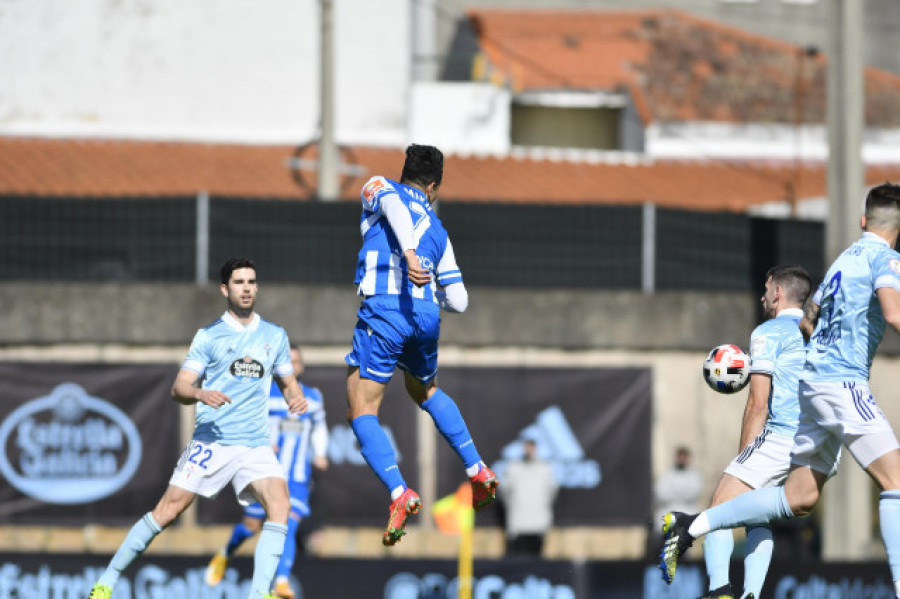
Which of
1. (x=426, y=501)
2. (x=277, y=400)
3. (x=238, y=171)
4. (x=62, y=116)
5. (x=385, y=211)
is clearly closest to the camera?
(x=385, y=211)

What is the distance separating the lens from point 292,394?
1045 cm

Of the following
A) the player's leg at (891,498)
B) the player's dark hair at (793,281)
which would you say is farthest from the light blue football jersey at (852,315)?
the player's dark hair at (793,281)

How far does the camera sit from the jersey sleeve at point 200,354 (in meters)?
10.3

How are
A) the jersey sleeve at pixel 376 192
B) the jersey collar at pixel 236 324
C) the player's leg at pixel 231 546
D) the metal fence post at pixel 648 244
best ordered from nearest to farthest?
the jersey sleeve at pixel 376 192, the jersey collar at pixel 236 324, the player's leg at pixel 231 546, the metal fence post at pixel 648 244

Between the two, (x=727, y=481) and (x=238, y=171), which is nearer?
(x=727, y=481)

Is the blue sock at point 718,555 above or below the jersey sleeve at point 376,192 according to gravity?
below

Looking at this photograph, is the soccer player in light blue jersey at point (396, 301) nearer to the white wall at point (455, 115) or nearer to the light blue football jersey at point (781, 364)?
the light blue football jersey at point (781, 364)

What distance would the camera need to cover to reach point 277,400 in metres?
13.7

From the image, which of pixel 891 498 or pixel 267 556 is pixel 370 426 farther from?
pixel 891 498

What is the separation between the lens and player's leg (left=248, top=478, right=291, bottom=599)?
10.3 metres

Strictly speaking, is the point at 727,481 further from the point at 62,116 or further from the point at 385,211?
the point at 62,116

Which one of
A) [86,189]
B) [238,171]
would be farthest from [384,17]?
[86,189]

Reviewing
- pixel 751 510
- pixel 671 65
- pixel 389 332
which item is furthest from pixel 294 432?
pixel 671 65

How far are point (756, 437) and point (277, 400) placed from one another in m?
5.19
